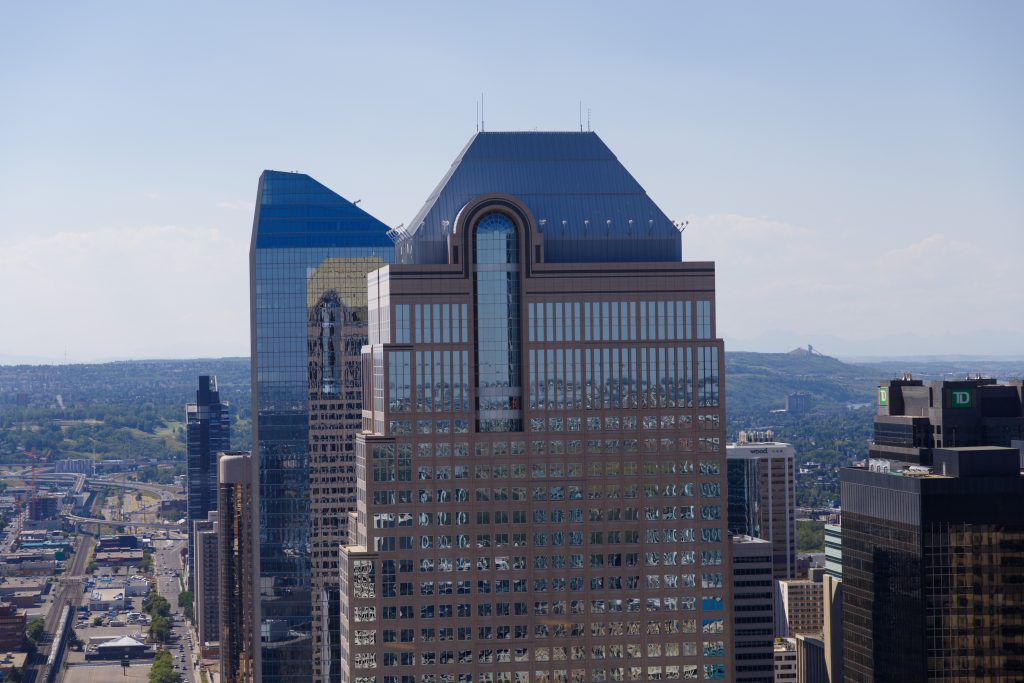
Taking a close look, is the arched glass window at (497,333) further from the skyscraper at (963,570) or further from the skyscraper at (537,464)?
the skyscraper at (963,570)

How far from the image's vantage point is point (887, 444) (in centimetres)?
19862

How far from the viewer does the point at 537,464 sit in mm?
136125

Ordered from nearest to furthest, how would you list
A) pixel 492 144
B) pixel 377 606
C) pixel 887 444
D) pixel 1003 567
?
pixel 377 606 → pixel 492 144 → pixel 1003 567 → pixel 887 444

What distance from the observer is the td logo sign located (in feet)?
639

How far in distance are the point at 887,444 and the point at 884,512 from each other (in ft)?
81.5

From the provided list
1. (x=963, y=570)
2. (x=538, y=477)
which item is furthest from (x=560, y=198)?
(x=963, y=570)

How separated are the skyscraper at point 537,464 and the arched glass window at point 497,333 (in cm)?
16

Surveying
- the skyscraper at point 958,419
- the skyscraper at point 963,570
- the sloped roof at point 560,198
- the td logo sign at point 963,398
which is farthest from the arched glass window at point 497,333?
the td logo sign at point 963,398

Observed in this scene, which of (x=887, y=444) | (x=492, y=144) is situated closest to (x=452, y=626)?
(x=492, y=144)

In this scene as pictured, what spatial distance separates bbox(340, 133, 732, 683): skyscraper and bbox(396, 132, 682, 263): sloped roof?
0.32 m

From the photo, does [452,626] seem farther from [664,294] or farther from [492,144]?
[492,144]

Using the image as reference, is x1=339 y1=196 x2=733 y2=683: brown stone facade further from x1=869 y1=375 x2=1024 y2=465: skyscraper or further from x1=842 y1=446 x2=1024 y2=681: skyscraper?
x1=869 y1=375 x2=1024 y2=465: skyscraper

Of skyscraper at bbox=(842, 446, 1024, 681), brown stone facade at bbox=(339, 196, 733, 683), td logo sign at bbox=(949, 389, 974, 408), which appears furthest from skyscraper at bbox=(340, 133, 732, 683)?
td logo sign at bbox=(949, 389, 974, 408)

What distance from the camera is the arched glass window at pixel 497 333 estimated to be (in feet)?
448
